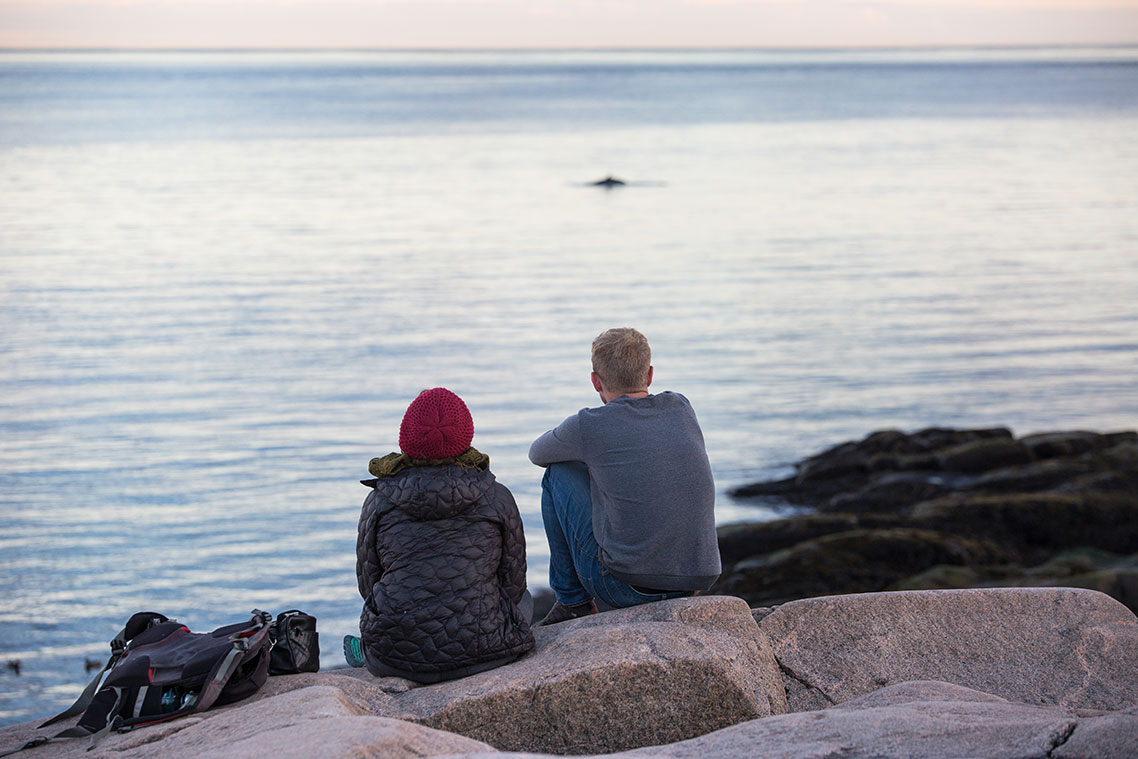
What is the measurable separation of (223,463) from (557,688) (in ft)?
31.7

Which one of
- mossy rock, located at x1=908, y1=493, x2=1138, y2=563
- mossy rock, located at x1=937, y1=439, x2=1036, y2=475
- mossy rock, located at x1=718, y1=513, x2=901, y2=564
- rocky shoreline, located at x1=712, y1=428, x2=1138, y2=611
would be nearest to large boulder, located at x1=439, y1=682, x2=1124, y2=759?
rocky shoreline, located at x1=712, y1=428, x2=1138, y2=611

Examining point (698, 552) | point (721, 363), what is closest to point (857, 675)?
point (698, 552)

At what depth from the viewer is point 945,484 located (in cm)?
1213

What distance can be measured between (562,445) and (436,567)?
885 millimetres

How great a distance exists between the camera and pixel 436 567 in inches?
174

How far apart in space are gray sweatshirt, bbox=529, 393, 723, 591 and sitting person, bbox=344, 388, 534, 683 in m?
0.52

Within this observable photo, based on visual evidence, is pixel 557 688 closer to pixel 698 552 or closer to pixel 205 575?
pixel 698 552

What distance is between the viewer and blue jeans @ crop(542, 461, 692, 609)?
514 centimetres

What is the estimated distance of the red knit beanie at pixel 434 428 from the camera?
4.43 m

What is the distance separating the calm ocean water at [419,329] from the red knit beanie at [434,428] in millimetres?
5398

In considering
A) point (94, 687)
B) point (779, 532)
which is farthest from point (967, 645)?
point (779, 532)

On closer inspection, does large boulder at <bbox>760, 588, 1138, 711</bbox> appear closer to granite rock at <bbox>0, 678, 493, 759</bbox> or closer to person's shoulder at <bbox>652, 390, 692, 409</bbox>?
person's shoulder at <bbox>652, 390, 692, 409</bbox>

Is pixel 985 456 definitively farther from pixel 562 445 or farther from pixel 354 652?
pixel 354 652

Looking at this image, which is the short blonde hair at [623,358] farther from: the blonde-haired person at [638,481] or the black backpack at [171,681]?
the black backpack at [171,681]
